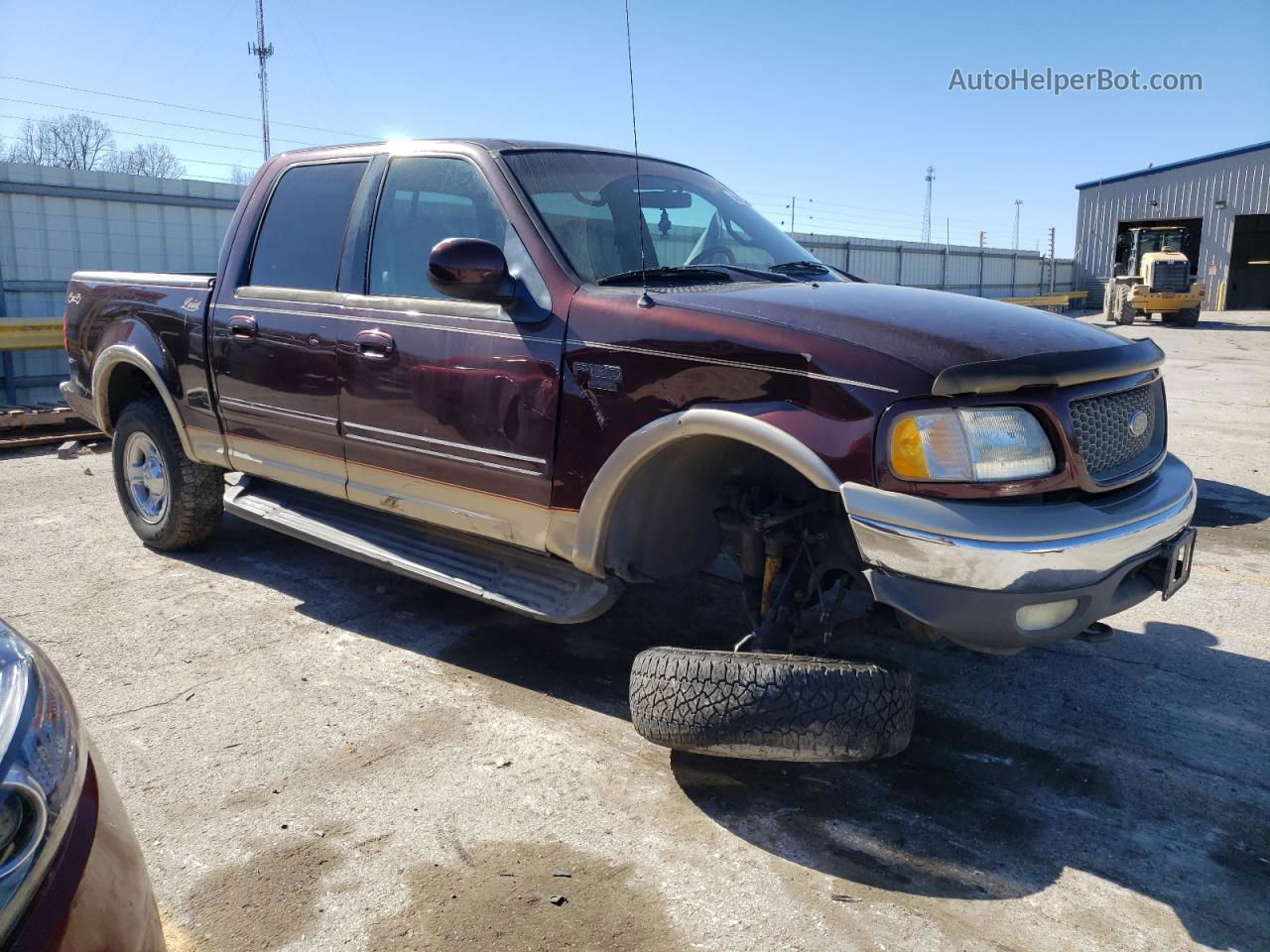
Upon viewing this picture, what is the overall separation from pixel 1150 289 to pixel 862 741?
31052 millimetres

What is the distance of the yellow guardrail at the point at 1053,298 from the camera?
3057 centimetres

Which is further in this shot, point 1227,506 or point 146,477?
point 1227,506

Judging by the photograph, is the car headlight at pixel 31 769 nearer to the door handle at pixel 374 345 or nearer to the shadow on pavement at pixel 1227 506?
the door handle at pixel 374 345

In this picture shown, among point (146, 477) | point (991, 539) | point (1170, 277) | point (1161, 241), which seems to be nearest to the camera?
point (991, 539)

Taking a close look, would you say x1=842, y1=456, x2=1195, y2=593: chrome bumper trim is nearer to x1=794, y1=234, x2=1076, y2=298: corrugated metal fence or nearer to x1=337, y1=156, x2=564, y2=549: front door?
x1=337, y1=156, x2=564, y2=549: front door

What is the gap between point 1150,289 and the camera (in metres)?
29.6

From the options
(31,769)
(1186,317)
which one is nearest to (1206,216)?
(1186,317)

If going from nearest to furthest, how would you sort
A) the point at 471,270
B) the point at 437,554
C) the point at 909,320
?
the point at 909,320
the point at 471,270
the point at 437,554

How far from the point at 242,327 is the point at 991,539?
11.5ft

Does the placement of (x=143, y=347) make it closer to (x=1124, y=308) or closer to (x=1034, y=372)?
(x=1034, y=372)

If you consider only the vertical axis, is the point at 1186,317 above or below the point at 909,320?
below

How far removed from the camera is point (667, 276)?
12.0ft

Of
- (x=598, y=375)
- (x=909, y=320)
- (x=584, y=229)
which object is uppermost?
(x=584, y=229)

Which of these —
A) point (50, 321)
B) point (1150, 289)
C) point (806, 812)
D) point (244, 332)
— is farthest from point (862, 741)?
point (1150, 289)
